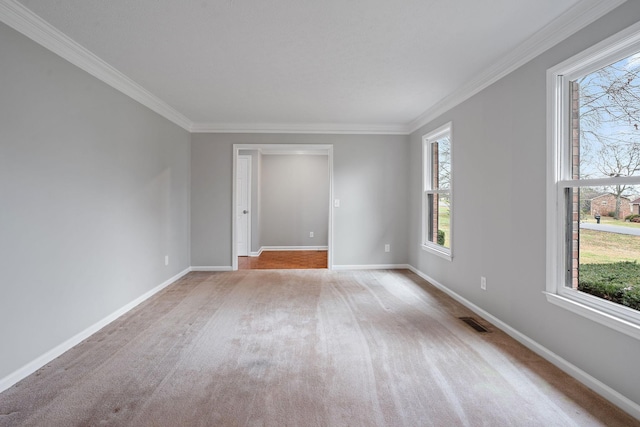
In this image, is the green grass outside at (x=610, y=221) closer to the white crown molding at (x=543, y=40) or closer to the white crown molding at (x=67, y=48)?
the white crown molding at (x=543, y=40)

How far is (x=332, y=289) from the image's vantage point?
4445 mm

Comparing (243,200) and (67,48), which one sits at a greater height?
(67,48)

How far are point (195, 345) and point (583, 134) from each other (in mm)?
3226

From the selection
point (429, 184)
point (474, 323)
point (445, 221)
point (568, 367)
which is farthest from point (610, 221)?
point (429, 184)

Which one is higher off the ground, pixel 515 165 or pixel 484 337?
pixel 515 165

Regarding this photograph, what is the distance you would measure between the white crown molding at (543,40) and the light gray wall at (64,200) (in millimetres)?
3577

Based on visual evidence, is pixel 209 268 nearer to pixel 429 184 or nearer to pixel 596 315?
pixel 429 184

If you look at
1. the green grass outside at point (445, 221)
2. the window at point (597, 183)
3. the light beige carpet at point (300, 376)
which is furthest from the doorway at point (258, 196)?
the window at point (597, 183)

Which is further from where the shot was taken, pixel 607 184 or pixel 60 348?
pixel 60 348

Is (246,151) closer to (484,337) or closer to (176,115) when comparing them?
(176,115)

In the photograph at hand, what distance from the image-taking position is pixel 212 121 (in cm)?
530

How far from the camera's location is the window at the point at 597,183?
76.9 inches

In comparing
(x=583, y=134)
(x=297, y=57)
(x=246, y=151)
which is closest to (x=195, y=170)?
(x=246, y=151)

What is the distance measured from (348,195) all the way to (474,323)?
Answer: 2.94 m
